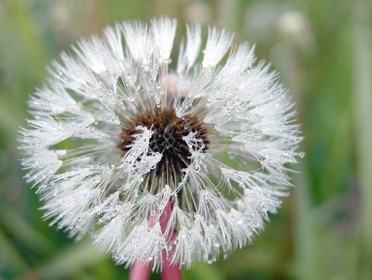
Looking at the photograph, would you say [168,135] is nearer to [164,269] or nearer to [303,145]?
[164,269]

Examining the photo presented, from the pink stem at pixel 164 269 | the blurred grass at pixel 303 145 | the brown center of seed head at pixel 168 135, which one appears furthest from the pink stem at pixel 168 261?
the blurred grass at pixel 303 145

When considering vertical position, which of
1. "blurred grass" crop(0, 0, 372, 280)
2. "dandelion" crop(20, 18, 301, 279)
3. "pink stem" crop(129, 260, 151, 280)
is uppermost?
"blurred grass" crop(0, 0, 372, 280)

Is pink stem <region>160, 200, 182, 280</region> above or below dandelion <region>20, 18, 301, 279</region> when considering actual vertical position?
below

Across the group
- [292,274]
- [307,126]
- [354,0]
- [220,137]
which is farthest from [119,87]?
[354,0]

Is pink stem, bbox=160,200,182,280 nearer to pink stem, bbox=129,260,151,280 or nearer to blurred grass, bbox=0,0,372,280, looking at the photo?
pink stem, bbox=129,260,151,280

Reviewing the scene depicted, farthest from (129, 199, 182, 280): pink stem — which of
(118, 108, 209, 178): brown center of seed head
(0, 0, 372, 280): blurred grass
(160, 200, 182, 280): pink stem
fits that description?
(0, 0, 372, 280): blurred grass

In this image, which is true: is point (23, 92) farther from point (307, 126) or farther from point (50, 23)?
point (307, 126)

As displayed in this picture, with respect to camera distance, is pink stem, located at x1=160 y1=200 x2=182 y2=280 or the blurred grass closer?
pink stem, located at x1=160 y1=200 x2=182 y2=280

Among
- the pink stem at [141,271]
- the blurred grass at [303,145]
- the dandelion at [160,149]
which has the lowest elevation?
the pink stem at [141,271]

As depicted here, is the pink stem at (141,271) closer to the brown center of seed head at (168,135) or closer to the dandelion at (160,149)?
the dandelion at (160,149)

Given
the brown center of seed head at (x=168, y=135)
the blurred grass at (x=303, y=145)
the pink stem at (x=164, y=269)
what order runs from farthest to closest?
the blurred grass at (x=303, y=145) → the brown center of seed head at (x=168, y=135) → the pink stem at (x=164, y=269)

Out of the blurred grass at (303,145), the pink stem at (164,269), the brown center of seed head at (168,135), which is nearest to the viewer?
the pink stem at (164,269)
